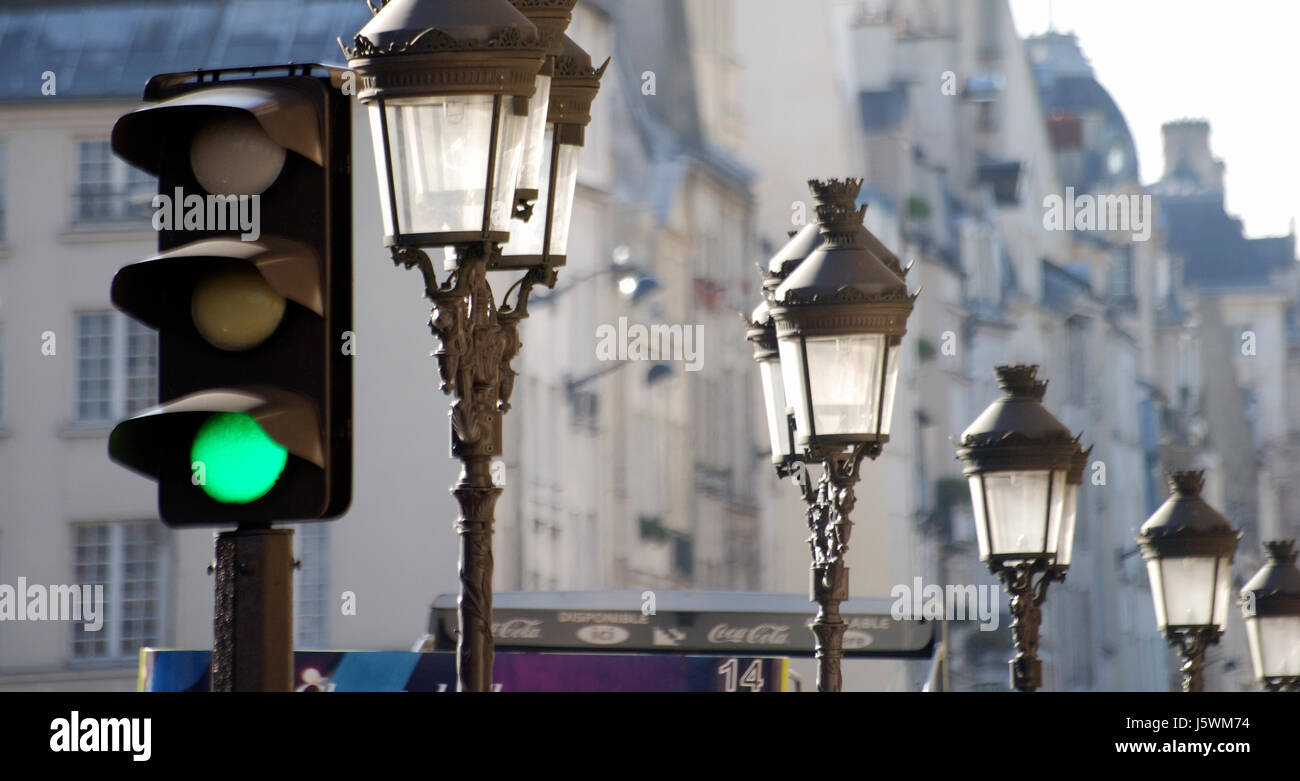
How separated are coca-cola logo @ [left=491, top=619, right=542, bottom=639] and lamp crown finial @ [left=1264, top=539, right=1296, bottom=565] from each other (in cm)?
1046

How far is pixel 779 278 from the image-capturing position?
10602 millimetres

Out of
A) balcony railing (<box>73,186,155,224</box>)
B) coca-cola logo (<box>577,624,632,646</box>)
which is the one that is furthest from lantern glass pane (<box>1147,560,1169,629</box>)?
balcony railing (<box>73,186,155,224</box>)

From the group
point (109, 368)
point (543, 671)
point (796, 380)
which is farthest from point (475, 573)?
point (109, 368)

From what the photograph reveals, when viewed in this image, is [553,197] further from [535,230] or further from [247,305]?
[247,305]

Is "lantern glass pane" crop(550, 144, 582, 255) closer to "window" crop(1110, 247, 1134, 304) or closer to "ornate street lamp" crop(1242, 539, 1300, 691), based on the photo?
"ornate street lamp" crop(1242, 539, 1300, 691)

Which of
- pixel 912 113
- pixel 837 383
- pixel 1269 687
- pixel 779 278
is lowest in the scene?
pixel 1269 687

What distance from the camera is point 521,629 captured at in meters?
25.9

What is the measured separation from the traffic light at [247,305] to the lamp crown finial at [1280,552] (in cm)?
1363

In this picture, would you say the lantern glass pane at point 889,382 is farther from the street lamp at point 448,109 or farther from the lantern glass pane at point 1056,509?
the street lamp at point 448,109

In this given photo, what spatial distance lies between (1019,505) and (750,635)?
48.8 feet
